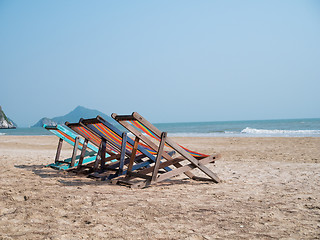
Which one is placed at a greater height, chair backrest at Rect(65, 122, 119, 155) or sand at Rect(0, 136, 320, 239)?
chair backrest at Rect(65, 122, 119, 155)

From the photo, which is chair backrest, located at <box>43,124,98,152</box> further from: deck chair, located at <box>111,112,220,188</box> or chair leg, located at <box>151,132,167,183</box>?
chair leg, located at <box>151,132,167,183</box>

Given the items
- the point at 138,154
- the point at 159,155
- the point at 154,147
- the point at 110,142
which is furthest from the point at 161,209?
the point at 138,154

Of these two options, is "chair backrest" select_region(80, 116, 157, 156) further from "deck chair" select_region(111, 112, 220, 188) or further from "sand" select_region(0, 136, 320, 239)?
"sand" select_region(0, 136, 320, 239)

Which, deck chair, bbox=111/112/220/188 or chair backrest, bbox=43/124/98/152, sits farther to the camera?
chair backrest, bbox=43/124/98/152

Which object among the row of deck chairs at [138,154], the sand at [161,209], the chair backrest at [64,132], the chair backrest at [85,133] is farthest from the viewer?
the chair backrest at [64,132]

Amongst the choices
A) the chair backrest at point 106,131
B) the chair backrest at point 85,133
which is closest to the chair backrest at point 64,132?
the chair backrest at point 85,133

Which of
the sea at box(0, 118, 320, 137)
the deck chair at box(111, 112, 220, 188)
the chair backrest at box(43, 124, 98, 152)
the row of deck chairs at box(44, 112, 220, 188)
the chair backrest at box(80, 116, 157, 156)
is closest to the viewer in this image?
the deck chair at box(111, 112, 220, 188)

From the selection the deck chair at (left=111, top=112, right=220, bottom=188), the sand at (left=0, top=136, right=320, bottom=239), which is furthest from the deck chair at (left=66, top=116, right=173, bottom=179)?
the sand at (left=0, top=136, right=320, bottom=239)

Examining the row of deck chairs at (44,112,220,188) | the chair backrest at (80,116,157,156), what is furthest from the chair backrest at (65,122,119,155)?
the chair backrest at (80,116,157,156)

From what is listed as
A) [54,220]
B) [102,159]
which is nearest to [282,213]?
[54,220]

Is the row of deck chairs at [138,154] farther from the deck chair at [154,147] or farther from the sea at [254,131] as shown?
the sea at [254,131]

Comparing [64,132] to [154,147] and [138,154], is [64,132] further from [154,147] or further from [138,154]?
[154,147]

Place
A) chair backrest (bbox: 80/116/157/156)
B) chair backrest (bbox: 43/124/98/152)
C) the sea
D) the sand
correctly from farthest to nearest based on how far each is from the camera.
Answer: the sea < chair backrest (bbox: 43/124/98/152) < chair backrest (bbox: 80/116/157/156) < the sand

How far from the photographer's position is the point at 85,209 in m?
3.21
